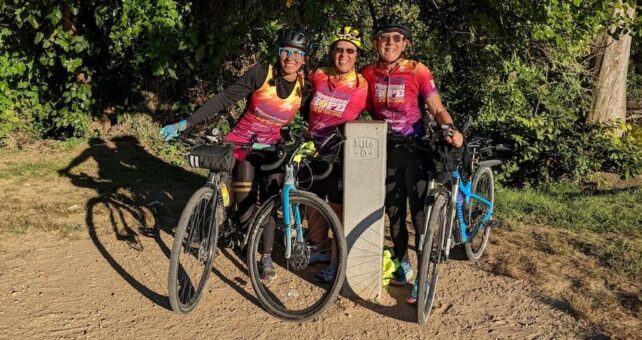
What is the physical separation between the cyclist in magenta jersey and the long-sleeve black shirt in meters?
0.23

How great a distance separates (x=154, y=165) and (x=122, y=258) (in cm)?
294

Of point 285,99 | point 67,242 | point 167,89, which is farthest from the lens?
point 167,89

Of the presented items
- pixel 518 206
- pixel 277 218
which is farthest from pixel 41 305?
pixel 518 206

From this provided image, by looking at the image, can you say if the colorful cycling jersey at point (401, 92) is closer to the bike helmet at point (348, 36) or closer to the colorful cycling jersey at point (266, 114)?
the bike helmet at point (348, 36)

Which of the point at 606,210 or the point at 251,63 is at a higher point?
the point at 251,63

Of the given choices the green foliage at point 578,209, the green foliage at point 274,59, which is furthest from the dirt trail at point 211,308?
the green foliage at point 274,59

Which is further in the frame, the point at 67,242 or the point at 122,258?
the point at 67,242

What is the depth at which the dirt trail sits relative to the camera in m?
3.44

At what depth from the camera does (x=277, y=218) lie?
4.00 metres

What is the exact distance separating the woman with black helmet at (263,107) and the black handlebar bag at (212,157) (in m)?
0.19

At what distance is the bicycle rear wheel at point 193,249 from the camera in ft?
11.1

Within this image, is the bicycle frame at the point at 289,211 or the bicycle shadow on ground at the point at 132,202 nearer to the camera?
the bicycle frame at the point at 289,211

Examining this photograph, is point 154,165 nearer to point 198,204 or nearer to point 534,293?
point 198,204

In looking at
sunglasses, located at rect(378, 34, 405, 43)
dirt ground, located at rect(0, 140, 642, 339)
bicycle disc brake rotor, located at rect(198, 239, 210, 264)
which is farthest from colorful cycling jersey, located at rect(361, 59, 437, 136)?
bicycle disc brake rotor, located at rect(198, 239, 210, 264)
